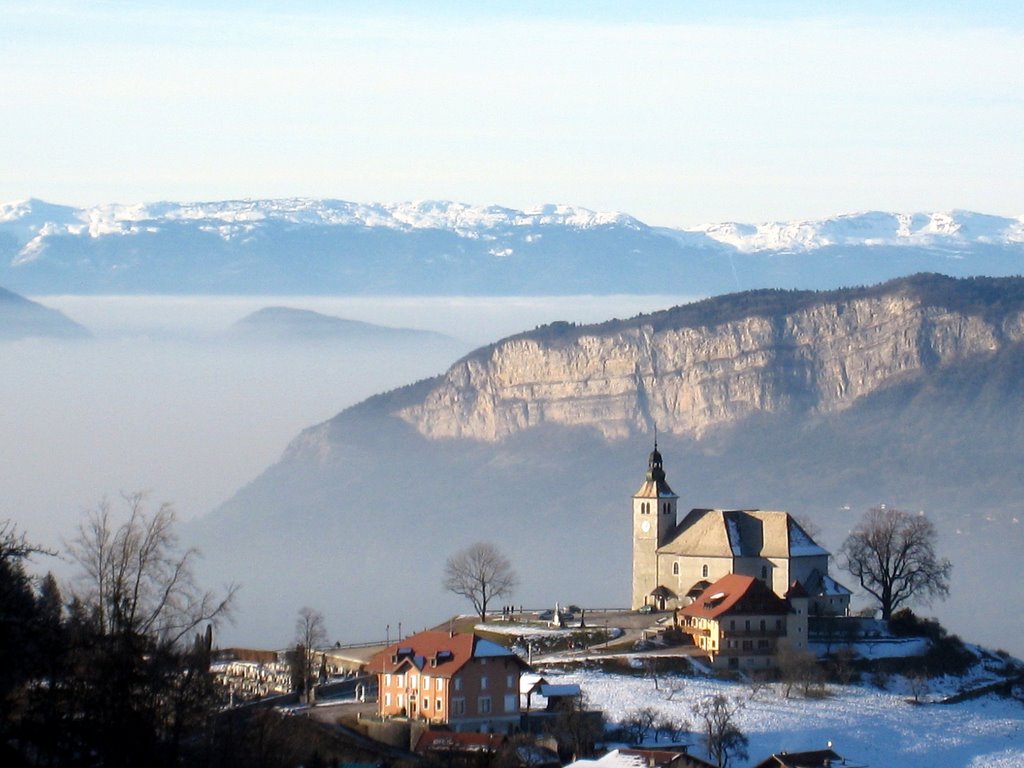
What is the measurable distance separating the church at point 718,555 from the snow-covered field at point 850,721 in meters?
10.9

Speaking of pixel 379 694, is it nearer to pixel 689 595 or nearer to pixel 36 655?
pixel 689 595

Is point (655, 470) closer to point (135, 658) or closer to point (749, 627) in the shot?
point (749, 627)

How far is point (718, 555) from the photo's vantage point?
11300 centimetres

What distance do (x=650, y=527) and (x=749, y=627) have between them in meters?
14.6

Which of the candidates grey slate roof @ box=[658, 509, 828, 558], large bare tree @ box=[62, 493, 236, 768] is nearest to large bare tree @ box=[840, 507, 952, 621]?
grey slate roof @ box=[658, 509, 828, 558]

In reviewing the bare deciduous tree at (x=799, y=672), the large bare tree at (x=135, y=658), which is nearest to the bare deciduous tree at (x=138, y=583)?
the large bare tree at (x=135, y=658)

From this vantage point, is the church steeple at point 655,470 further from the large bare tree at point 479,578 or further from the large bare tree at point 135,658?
the large bare tree at point 135,658

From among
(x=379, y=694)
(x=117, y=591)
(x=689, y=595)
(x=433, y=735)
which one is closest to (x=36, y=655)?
(x=117, y=591)

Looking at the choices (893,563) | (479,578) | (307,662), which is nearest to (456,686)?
(307,662)

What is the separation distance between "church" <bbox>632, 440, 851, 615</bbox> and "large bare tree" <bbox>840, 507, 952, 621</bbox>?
1.60m

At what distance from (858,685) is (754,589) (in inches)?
216

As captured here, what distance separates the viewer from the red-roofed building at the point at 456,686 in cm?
8738

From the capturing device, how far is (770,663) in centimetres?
10262

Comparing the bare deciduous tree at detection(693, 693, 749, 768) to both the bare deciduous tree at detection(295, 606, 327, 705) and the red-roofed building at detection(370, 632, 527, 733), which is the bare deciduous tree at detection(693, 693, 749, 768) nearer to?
the red-roofed building at detection(370, 632, 527, 733)
